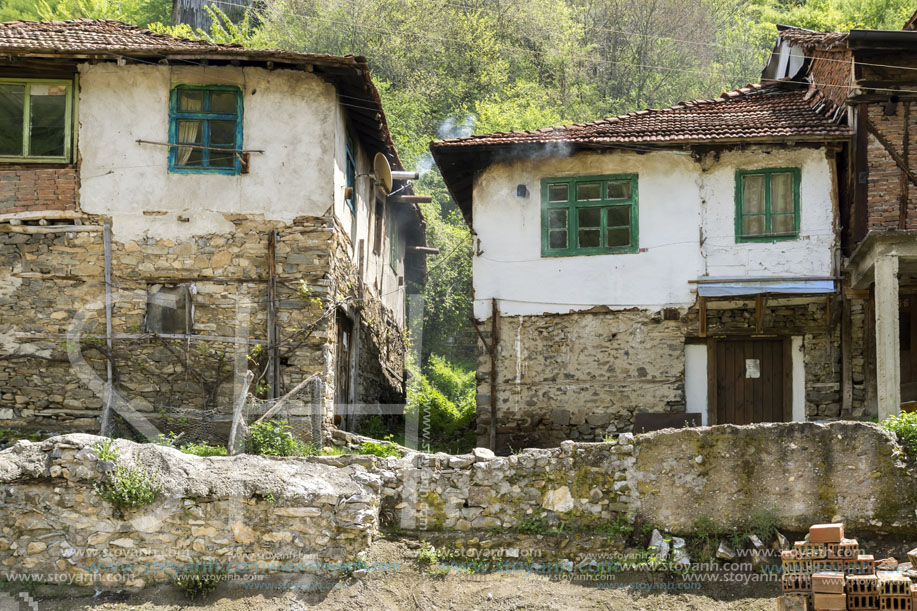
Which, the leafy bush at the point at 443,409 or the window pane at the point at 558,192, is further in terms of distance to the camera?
the leafy bush at the point at 443,409

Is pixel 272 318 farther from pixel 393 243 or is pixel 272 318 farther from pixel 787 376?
pixel 787 376

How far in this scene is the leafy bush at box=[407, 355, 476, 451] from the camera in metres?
17.1

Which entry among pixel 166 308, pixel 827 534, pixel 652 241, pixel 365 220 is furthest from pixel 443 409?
pixel 827 534

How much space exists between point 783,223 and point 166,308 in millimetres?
9284

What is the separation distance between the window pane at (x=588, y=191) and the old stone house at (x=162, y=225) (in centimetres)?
362

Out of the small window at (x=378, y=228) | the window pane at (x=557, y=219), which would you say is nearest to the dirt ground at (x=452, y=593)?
the window pane at (x=557, y=219)

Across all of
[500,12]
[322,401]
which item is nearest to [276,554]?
[322,401]

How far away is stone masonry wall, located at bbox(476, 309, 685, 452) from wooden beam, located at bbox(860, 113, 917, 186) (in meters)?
3.93

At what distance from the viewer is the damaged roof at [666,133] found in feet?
50.8

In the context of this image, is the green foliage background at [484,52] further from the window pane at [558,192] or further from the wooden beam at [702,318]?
the wooden beam at [702,318]

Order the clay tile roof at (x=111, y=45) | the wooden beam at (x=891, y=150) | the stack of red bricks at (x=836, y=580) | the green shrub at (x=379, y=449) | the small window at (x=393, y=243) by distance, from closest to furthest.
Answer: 1. the stack of red bricks at (x=836, y=580)
2. the green shrub at (x=379, y=449)
3. the clay tile roof at (x=111, y=45)
4. the wooden beam at (x=891, y=150)
5. the small window at (x=393, y=243)

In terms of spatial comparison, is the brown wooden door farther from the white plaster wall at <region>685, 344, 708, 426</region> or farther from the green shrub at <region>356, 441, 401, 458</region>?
the green shrub at <region>356, 441, 401, 458</region>

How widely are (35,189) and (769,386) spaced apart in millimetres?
11210

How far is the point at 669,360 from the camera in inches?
611
